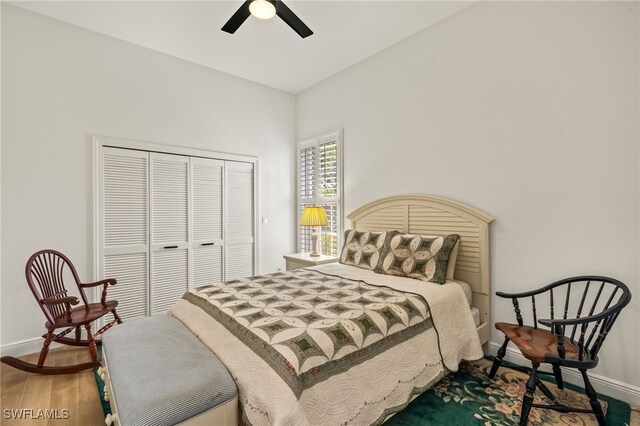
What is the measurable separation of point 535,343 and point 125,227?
3698 millimetres

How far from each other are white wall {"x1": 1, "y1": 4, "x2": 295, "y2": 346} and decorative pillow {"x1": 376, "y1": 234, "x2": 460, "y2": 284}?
2.64 metres

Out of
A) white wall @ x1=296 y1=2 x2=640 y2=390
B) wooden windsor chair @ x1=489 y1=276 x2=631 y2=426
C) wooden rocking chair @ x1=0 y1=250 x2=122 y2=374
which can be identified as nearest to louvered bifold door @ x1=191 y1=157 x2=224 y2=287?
wooden rocking chair @ x1=0 y1=250 x2=122 y2=374

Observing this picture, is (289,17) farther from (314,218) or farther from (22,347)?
(22,347)

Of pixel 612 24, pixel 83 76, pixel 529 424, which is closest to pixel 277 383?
pixel 529 424

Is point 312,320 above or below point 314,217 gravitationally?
below

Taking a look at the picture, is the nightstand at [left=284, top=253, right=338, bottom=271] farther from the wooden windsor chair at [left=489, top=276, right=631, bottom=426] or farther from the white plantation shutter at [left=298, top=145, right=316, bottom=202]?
the wooden windsor chair at [left=489, top=276, right=631, bottom=426]

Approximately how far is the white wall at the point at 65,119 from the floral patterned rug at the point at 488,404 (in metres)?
3.21

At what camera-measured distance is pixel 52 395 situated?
2.08m

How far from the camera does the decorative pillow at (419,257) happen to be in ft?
7.97

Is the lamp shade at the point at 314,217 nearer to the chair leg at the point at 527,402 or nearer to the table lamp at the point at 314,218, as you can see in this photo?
the table lamp at the point at 314,218

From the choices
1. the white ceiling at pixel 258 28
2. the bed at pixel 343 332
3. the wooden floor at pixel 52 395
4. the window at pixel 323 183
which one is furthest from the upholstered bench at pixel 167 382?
the white ceiling at pixel 258 28

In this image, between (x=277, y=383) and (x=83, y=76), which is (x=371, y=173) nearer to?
(x=277, y=383)

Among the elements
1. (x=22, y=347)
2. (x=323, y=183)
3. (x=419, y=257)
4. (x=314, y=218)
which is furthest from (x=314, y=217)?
(x=22, y=347)

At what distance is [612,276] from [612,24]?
1656mm
